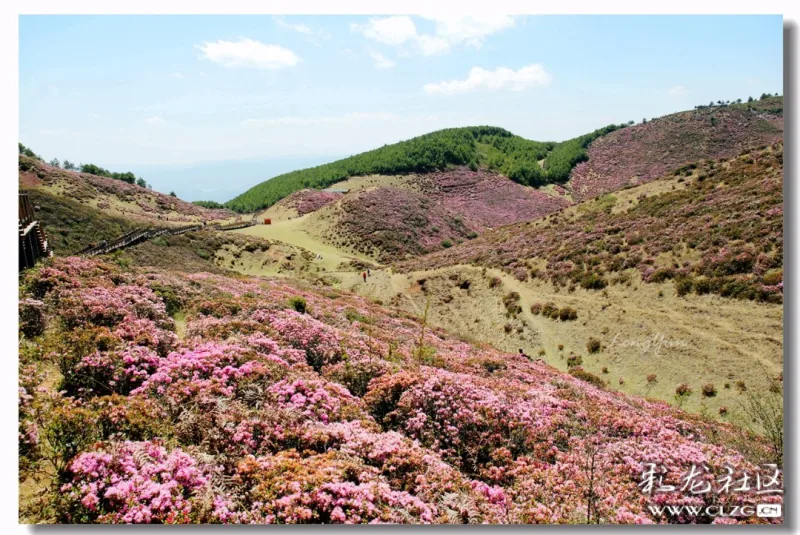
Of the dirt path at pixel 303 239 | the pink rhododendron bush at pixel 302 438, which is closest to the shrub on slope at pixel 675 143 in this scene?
the dirt path at pixel 303 239

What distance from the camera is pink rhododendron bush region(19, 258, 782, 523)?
17.2 feet

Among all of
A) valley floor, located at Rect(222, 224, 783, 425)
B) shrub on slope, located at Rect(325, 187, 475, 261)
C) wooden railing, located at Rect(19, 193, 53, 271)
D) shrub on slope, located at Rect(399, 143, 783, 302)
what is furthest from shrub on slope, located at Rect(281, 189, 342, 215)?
wooden railing, located at Rect(19, 193, 53, 271)

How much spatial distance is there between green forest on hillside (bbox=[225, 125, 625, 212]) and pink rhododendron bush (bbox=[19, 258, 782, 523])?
97195 millimetres

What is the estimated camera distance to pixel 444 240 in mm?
67375

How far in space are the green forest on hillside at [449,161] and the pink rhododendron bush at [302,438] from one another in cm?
9719

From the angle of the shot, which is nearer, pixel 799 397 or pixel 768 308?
pixel 799 397

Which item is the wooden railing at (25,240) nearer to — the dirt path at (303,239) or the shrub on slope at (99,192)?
the dirt path at (303,239)

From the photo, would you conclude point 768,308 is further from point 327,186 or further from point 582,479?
point 327,186

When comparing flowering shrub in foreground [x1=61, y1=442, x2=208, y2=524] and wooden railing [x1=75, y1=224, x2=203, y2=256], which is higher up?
wooden railing [x1=75, y1=224, x2=203, y2=256]

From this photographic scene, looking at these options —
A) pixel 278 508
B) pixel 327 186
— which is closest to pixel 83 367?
pixel 278 508

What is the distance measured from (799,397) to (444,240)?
60.0 metres

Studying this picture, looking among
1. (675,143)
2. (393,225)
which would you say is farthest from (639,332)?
(675,143)

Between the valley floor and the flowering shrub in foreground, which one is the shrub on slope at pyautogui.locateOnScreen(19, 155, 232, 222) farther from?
the flowering shrub in foreground

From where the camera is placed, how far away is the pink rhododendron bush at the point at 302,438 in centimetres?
523
